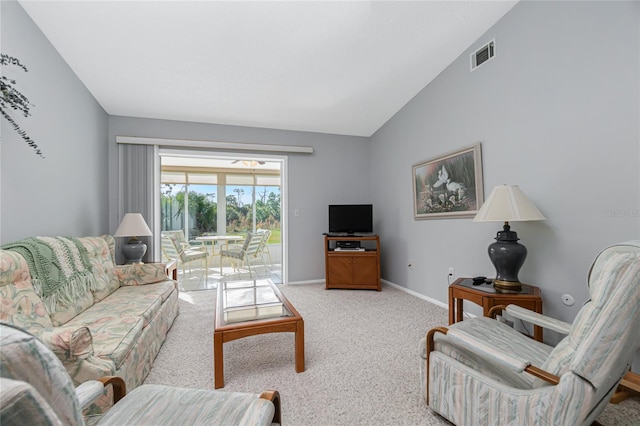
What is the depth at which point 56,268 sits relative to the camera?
1.87m

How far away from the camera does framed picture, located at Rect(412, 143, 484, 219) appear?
281 centimetres

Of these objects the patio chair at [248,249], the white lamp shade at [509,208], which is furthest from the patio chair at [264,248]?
the white lamp shade at [509,208]

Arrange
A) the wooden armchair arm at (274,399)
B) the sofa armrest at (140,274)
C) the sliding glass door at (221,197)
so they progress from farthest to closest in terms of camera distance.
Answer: the sliding glass door at (221,197) < the sofa armrest at (140,274) < the wooden armchair arm at (274,399)

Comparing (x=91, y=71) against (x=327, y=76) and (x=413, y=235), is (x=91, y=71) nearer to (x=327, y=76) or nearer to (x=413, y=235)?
(x=327, y=76)

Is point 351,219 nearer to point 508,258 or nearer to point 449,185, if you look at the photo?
point 449,185

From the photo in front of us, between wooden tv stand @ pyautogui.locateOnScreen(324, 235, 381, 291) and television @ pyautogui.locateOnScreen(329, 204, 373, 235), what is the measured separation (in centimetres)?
21

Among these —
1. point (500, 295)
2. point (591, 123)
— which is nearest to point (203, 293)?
point (500, 295)

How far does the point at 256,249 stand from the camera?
5184 mm

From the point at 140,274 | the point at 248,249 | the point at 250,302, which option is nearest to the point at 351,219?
the point at 248,249

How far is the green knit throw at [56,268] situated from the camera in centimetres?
169

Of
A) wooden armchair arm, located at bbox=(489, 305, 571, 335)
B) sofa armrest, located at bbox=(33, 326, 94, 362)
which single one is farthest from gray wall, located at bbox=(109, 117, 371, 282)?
sofa armrest, located at bbox=(33, 326, 94, 362)

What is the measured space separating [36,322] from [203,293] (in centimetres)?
263

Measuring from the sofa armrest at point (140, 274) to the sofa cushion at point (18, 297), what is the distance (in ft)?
3.81

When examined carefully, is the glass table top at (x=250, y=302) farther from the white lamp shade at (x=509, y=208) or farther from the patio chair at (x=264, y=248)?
the patio chair at (x=264, y=248)
